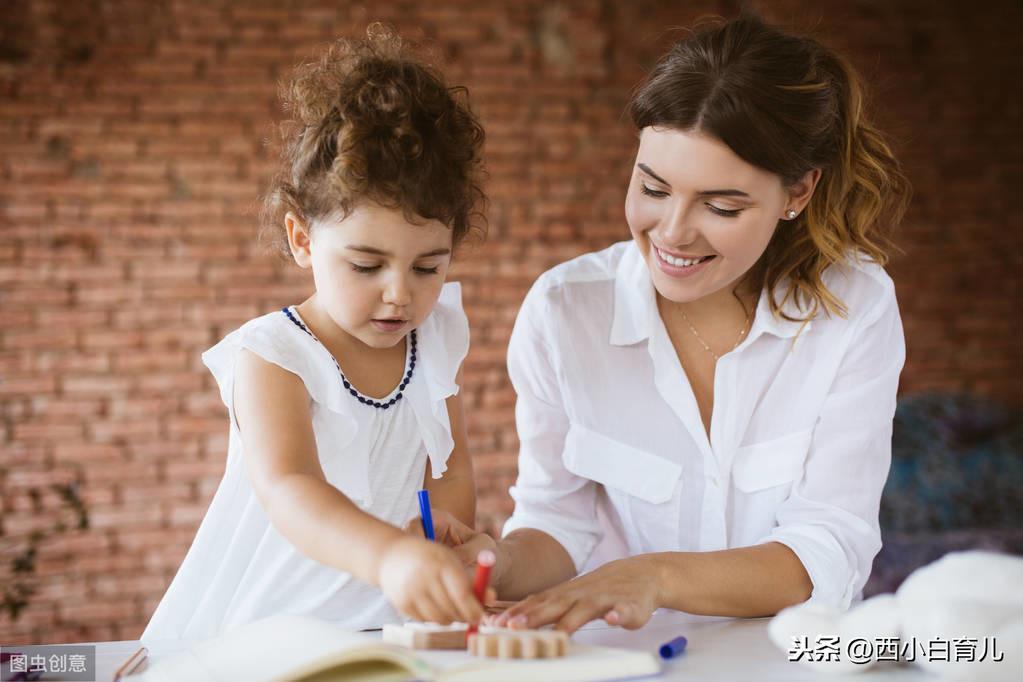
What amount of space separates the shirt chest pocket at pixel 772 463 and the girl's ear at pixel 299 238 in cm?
74

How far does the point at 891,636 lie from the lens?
95 centimetres

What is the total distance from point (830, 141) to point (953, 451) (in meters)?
3.15

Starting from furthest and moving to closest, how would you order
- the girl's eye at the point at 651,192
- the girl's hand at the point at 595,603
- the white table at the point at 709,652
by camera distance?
the girl's eye at the point at 651,192
the girl's hand at the point at 595,603
the white table at the point at 709,652

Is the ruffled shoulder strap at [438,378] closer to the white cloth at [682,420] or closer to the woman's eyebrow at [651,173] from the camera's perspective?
the white cloth at [682,420]

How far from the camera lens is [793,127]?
4.67 feet

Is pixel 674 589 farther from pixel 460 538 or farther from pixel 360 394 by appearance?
pixel 360 394

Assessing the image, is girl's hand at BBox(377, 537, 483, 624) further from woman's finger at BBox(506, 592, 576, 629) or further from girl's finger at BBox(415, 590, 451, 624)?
woman's finger at BBox(506, 592, 576, 629)

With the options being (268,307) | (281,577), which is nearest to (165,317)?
(268,307)

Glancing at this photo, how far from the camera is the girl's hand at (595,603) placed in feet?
3.50

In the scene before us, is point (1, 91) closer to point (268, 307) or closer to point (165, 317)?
point (165, 317)

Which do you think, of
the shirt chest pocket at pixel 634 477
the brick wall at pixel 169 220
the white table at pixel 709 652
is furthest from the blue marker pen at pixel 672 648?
the brick wall at pixel 169 220

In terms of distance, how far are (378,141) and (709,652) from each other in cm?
74

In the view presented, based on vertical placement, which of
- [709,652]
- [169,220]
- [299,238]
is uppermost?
[169,220]

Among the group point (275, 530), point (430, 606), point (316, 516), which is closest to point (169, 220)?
point (275, 530)
